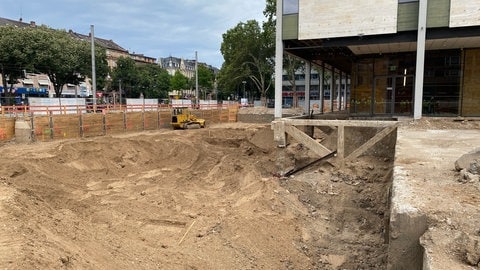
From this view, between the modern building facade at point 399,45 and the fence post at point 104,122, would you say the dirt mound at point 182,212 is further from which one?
the modern building facade at point 399,45

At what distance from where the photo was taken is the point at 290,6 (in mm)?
17703

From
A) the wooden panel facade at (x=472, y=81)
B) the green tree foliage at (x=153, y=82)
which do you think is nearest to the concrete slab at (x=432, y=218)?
the wooden panel facade at (x=472, y=81)

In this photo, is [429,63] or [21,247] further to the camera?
[429,63]

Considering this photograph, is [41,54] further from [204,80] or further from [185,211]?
[204,80]

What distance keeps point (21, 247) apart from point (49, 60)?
140 feet

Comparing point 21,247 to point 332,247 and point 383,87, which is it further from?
point 383,87

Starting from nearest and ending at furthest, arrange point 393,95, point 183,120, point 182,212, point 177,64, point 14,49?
point 182,212
point 393,95
point 183,120
point 14,49
point 177,64

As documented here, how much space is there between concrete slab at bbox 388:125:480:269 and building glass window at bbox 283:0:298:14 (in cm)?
1240

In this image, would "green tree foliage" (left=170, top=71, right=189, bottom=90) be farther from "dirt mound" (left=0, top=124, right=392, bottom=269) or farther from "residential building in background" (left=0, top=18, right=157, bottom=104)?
"dirt mound" (left=0, top=124, right=392, bottom=269)

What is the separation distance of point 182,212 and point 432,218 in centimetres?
827

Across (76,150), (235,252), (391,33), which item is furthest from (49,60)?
(235,252)

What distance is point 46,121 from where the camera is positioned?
2148cm

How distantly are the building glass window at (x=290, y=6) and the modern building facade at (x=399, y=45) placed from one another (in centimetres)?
5

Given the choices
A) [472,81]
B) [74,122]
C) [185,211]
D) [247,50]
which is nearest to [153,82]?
[247,50]
